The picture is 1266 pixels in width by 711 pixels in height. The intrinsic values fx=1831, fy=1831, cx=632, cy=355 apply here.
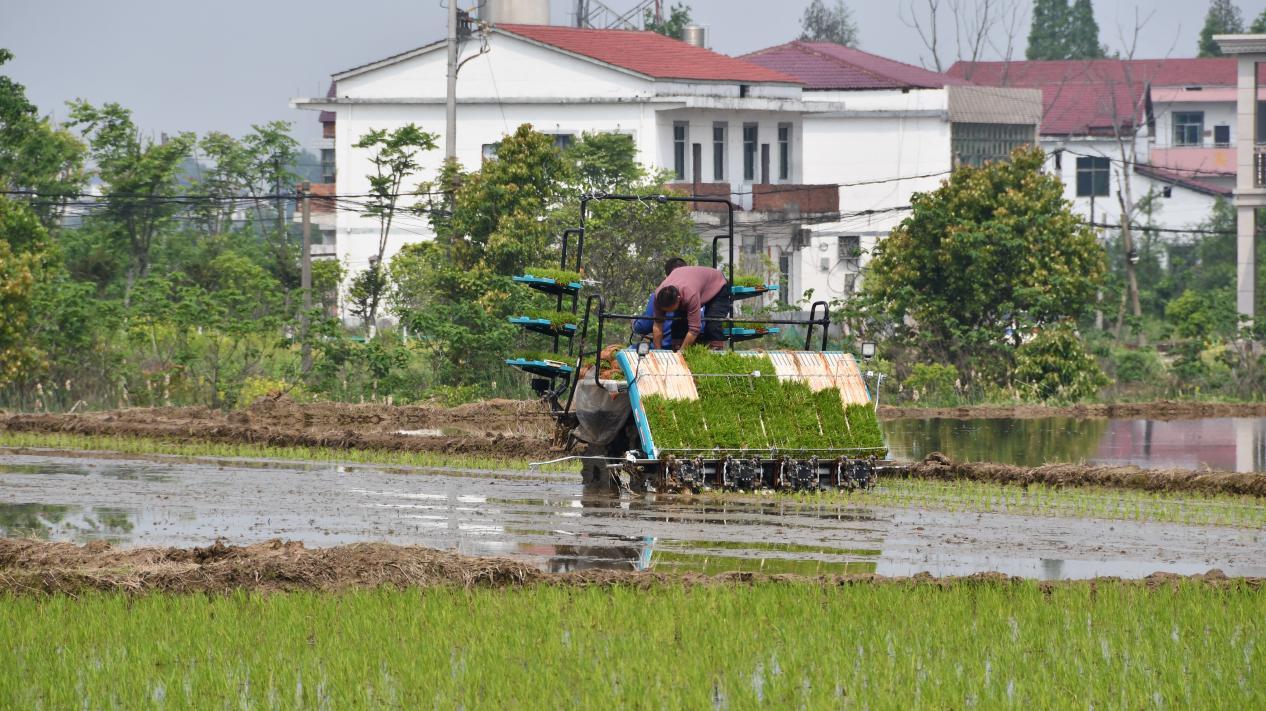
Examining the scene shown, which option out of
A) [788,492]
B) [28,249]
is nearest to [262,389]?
[28,249]

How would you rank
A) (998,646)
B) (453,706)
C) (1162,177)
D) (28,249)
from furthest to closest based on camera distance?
(1162,177), (28,249), (998,646), (453,706)

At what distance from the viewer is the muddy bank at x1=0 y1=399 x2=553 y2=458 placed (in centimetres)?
2452

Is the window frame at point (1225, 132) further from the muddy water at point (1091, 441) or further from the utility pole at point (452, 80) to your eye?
the muddy water at point (1091, 441)

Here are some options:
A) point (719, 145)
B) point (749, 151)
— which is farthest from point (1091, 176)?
point (719, 145)

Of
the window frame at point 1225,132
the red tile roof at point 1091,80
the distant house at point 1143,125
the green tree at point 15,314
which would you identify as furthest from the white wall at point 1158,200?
the green tree at point 15,314

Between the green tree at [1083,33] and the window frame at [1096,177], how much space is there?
43972mm

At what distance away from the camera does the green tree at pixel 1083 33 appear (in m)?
124

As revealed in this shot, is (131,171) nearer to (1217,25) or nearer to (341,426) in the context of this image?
(341,426)

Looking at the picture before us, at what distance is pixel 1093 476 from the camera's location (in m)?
19.8

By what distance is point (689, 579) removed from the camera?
40.4 ft

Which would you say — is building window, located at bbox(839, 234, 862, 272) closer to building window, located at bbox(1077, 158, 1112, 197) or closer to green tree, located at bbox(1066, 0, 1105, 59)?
building window, located at bbox(1077, 158, 1112, 197)

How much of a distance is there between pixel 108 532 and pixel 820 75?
52.8 m

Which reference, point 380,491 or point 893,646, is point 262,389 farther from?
point 893,646

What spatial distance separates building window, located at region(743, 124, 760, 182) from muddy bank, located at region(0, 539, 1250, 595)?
46611 mm
